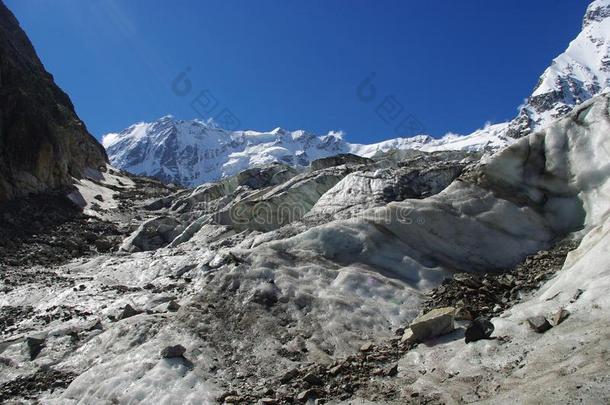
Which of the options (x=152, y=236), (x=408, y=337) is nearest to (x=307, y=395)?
(x=408, y=337)

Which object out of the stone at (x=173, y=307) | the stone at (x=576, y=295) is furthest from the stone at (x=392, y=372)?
the stone at (x=173, y=307)

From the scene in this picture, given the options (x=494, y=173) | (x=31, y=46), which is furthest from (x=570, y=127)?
(x=31, y=46)

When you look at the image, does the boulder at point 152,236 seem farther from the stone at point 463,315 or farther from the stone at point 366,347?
the stone at point 463,315

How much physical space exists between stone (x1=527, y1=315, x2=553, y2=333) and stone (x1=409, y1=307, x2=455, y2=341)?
1821mm

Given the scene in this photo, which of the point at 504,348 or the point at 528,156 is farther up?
the point at 528,156

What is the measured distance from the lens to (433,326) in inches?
465

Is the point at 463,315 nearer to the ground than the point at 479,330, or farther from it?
farther from it

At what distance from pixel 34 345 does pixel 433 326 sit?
1111 cm

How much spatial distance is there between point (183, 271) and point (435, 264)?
10.7m

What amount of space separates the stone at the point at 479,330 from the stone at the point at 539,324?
838 millimetres

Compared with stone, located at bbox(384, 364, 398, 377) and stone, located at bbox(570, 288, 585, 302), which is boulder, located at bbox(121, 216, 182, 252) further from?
stone, located at bbox(570, 288, 585, 302)

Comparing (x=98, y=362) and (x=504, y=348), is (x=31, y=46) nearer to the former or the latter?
(x=98, y=362)

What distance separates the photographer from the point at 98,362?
1308 centimetres

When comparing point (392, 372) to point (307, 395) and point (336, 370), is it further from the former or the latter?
point (307, 395)
